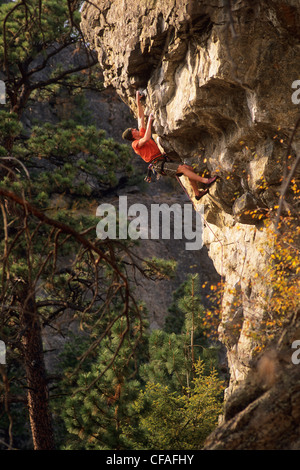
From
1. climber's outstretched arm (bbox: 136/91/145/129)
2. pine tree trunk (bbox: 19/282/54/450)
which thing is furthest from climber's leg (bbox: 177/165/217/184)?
pine tree trunk (bbox: 19/282/54/450)

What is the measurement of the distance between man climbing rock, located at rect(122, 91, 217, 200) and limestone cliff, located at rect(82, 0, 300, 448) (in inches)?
6.3

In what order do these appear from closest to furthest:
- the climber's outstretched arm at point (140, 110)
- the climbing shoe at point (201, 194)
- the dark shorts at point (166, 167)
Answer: the climber's outstretched arm at point (140, 110)
the climbing shoe at point (201, 194)
the dark shorts at point (166, 167)

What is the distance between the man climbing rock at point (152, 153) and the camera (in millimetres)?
8305

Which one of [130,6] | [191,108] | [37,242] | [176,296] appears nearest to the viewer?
→ [191,108]

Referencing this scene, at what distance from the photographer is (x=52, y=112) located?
20875mm

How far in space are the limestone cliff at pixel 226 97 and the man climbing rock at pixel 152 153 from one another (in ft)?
0.52

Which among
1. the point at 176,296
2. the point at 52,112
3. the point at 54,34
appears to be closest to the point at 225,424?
the point at 54,34

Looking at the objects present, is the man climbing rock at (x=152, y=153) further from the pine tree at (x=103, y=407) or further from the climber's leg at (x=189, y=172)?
the pine tree at (x=103, y=407)

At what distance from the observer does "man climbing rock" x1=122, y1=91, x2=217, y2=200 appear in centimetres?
830

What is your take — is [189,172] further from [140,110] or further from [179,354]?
[179,354]

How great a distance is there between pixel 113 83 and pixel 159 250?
9.92 metres

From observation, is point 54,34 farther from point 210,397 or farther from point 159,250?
point 159,250

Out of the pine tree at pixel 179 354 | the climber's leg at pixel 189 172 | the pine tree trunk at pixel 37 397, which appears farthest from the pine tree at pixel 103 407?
the climber's leg at pixel 189 172

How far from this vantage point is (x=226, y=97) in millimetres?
7207
